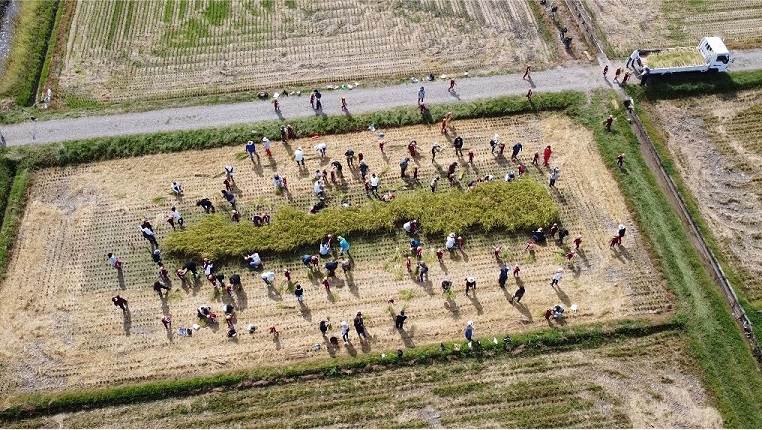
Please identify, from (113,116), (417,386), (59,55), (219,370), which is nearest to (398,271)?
(417,386)

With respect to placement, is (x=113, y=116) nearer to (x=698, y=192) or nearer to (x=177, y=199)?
(x=177, y=199)

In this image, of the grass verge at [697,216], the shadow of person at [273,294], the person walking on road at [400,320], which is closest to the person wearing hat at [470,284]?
the person walking on road at [400,320]

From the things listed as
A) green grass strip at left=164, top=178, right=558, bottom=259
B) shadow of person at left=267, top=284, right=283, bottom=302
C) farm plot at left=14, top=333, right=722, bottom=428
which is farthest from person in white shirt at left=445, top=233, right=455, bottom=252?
shadow of person at left=267, top=284, right=283, bottom=302

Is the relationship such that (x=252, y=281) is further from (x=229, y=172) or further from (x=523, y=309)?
(x=523, y=309)

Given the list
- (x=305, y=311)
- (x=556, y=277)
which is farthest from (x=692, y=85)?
(x=305, y=311)

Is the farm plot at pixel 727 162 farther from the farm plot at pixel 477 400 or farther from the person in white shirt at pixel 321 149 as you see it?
the person in white shirt at pixel 321 149
